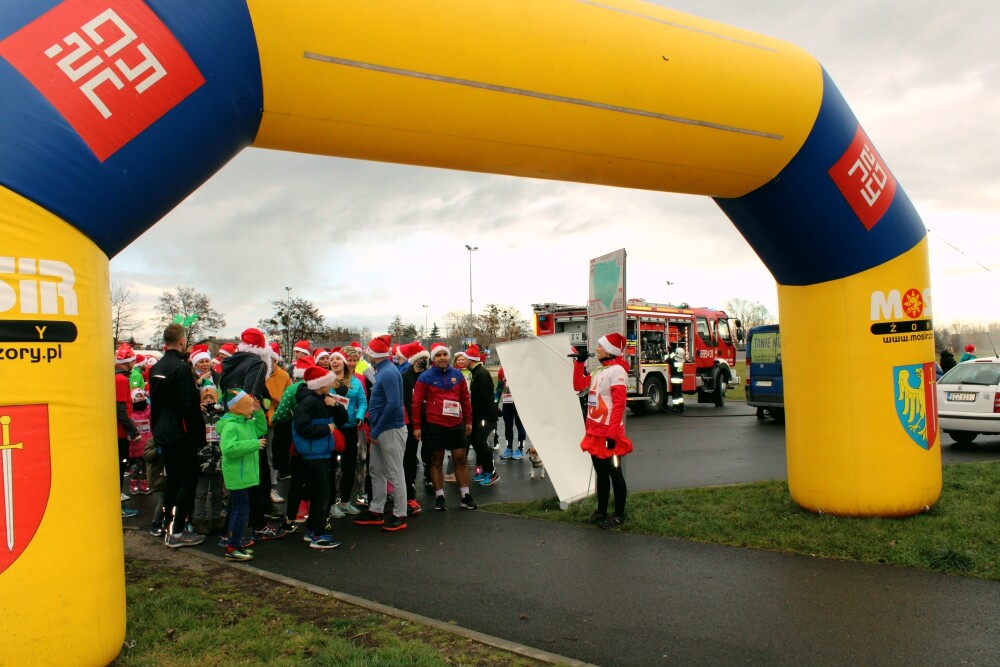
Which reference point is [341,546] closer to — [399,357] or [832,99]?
[399,357]

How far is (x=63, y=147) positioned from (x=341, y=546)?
423 cm

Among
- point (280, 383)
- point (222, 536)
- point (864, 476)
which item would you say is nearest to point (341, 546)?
point (222, 536)

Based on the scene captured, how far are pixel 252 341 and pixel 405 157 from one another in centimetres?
326

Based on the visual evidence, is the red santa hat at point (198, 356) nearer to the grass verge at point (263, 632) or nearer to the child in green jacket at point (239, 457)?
the child in green jacket at point (239, 457)

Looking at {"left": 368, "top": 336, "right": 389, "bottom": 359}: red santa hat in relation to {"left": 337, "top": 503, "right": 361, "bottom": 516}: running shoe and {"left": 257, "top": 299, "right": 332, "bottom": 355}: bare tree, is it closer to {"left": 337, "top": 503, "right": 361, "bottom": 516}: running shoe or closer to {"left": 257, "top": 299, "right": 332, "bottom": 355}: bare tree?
{"left": 337, "top": 503, "right": 361, "bottom": 516}: running shoe

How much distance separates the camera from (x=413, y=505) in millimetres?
7871

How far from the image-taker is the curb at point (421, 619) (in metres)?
3.97

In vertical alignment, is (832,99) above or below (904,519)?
above

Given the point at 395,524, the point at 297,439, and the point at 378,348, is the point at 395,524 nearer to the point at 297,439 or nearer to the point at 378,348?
the point at 297,439

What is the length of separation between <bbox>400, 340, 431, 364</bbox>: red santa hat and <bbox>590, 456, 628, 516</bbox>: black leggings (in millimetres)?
2965

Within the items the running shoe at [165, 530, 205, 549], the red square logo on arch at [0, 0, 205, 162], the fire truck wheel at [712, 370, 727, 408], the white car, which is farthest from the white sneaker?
the fire truck wheel at [712, 370, 727, 408]

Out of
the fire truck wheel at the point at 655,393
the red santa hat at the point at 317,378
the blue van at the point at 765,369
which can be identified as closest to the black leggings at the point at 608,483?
the red santa hat at the point at 317,378

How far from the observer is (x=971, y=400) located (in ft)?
36.7

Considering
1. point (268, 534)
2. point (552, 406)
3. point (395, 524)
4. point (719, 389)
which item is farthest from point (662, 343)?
point (268, 534)
